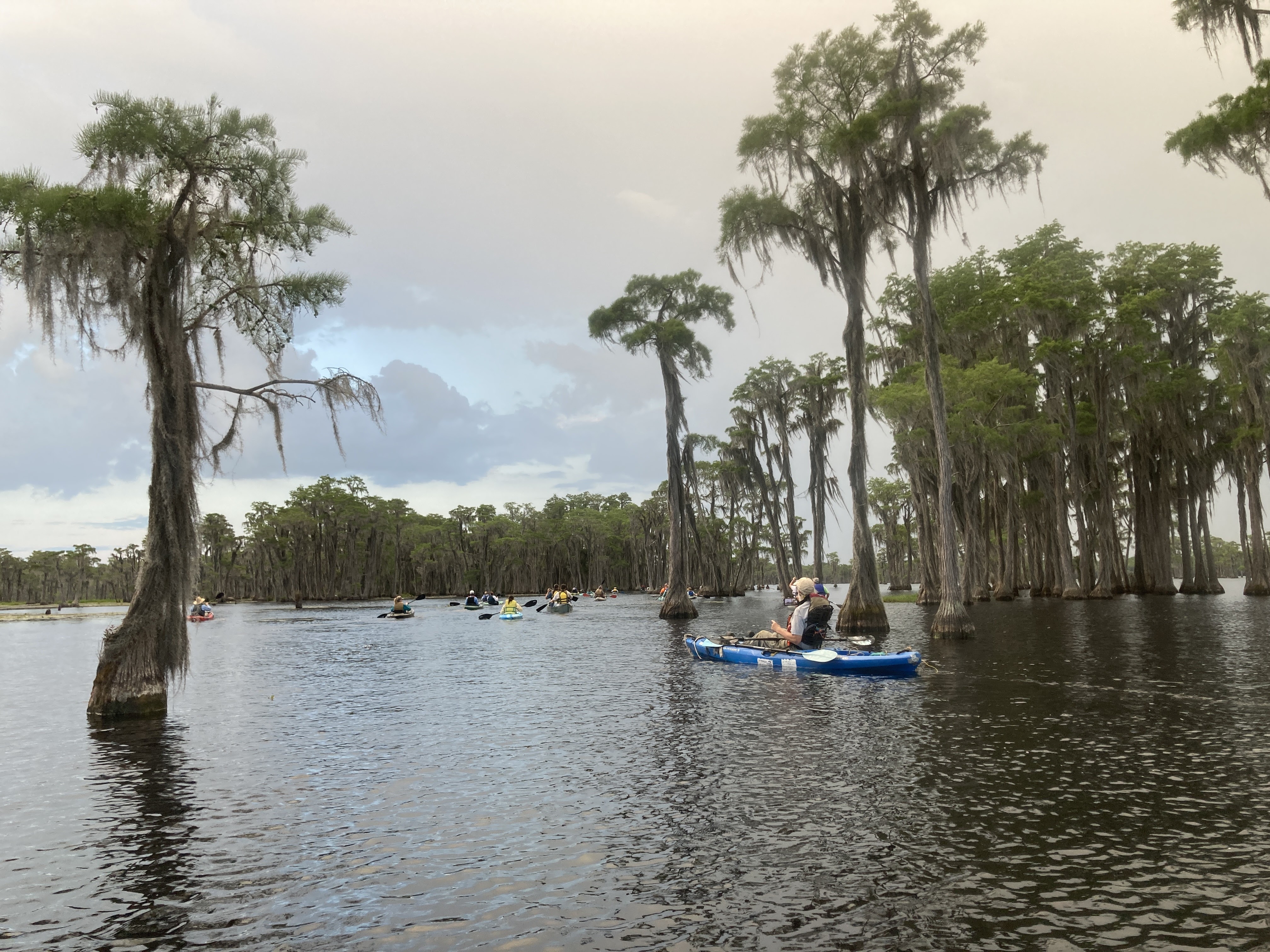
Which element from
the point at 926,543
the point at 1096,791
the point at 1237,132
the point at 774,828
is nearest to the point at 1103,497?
the point at 926,543

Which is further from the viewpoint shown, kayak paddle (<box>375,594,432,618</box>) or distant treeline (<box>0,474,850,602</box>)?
distant treeline (<box>0,474,850,602</box>)

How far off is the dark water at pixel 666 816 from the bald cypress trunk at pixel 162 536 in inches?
37.0

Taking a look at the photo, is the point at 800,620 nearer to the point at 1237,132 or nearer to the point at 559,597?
the point at 1237,132

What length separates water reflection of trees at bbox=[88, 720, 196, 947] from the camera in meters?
6.75

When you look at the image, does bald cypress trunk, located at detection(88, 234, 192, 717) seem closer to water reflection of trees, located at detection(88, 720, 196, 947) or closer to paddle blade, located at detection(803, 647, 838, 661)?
water reflection of trees, located at detection(88, 720, 196, 947)

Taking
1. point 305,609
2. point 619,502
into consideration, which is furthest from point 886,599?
point 619,502

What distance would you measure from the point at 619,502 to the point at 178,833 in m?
133

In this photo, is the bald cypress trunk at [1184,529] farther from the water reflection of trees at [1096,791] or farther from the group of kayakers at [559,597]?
the group of kayakers at [559,597]

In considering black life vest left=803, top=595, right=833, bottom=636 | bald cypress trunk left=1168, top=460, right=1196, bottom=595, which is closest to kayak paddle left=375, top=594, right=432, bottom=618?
black life vest left=803, top=595, right=833, bottom=636

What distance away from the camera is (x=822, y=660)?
20859mm

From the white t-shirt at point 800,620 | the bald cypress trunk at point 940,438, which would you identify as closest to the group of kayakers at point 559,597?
the bald cypress trunk at point 940,438

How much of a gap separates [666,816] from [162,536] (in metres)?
12.0

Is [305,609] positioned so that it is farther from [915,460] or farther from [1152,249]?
[1152,249]

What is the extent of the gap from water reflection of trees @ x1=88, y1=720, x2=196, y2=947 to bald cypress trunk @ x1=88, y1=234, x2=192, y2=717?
4.38 feet
